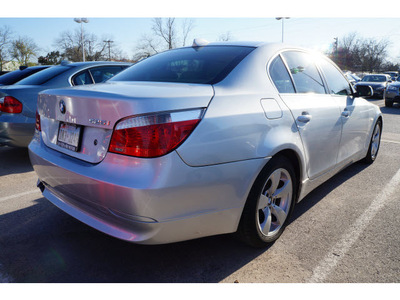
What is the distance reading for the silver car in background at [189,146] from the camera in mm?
1729

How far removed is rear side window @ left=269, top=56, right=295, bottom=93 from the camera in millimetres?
2527

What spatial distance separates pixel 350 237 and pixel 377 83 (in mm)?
20376

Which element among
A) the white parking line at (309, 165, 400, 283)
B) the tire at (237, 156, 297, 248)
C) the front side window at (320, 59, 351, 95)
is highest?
the front side window at (320, 59, 351, 95)

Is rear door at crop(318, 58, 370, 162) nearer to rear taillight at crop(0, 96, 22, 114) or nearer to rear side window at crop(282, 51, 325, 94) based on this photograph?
rear side window at crop(282, 51, 325, 94)

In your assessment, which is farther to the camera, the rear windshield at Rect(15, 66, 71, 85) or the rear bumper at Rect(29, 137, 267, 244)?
the rear windshield at Rect(15, 66, 71, 85)

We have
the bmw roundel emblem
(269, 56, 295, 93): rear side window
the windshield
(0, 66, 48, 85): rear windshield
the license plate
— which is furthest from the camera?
the windshield

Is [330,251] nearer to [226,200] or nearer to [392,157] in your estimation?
[226,200]

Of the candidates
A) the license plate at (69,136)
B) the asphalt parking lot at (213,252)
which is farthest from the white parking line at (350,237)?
the license plate at (69,136)

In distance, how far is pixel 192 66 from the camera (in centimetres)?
257

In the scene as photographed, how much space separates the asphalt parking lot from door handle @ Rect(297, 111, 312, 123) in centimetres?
95

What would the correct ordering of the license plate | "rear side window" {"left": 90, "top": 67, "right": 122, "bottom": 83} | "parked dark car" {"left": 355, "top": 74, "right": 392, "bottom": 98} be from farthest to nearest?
"parked dark car" {"left": 355, "top": 74, "right": 392, "bottom": 98} → "rear side window" {"left": 90, "top": 67, "right": 122, "bottom": 83} → the license plate

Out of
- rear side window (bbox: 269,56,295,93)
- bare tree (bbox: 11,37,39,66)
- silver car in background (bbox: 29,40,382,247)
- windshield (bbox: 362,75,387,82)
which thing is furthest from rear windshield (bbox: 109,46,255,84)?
bare tree (bbox: 11,37,39,66)

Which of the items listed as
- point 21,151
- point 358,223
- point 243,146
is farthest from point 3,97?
point 358,223

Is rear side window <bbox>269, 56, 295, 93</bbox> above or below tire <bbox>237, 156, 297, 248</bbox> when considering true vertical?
above
